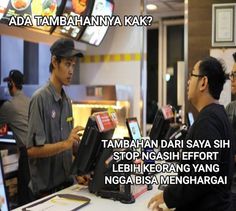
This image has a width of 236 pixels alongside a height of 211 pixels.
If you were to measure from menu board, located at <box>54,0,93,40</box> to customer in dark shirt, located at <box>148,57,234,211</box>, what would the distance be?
252 centimetres

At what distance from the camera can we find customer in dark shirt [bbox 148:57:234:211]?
1.54m

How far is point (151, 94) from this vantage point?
8258 mm

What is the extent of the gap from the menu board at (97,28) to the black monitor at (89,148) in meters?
2.62

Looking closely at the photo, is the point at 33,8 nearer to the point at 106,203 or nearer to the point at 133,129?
the point at 133,129

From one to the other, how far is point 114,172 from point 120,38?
3498 mm

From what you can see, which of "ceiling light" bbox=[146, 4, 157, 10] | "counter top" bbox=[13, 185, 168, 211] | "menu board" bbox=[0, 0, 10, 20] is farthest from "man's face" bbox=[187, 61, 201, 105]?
"ceiling light" bbox=[146, 4, 157, 10]

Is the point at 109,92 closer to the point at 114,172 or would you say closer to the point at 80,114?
the point at 80,114

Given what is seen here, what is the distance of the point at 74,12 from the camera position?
396cm

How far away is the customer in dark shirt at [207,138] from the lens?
5.04ft

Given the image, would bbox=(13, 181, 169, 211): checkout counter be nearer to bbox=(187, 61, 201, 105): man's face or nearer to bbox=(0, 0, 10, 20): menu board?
bbox=(187, 61, 201, 105): man's face

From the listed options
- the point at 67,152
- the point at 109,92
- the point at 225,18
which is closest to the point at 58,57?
the point at 67,152

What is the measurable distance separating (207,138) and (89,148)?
724 millimetres

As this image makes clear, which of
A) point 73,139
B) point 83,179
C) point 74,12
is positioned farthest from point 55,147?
point 74,12

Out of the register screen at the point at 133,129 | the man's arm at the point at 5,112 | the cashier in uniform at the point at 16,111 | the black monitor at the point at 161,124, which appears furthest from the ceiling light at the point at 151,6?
the register screen at the point at 133,129
